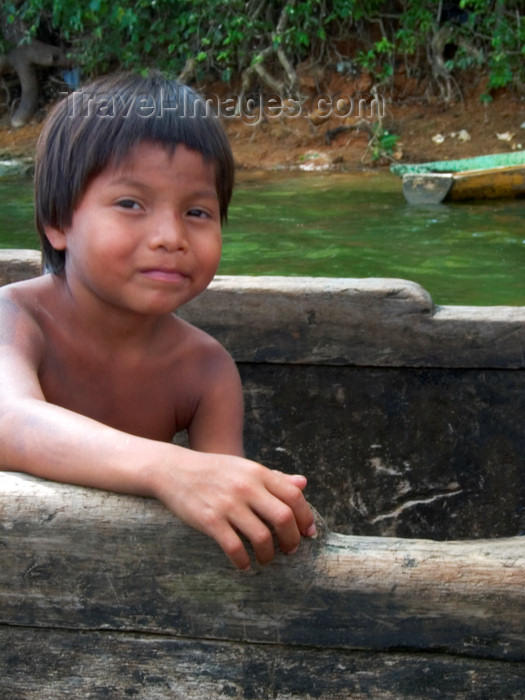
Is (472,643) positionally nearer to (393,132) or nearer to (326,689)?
(326,689)

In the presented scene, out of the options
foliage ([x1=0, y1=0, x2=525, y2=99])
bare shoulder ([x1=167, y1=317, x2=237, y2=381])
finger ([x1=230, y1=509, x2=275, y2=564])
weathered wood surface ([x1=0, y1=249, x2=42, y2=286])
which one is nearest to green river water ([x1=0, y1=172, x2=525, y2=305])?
foliage ([x1=0, y1=0, x2=525, y2=99])

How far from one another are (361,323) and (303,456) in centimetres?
39

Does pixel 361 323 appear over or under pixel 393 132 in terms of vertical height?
over

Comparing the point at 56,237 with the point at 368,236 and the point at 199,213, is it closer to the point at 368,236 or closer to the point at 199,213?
the point at 199,213

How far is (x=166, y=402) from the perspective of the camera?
6.23 ft

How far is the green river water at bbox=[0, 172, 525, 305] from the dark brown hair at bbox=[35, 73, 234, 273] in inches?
136

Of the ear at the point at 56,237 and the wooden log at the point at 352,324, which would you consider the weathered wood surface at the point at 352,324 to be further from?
the ear at the point at 56,237

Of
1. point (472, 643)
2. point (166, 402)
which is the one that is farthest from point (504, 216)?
point (472, 643)

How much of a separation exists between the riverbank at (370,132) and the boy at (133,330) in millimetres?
8925

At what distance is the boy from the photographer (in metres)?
1.19

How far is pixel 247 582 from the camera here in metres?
1.22

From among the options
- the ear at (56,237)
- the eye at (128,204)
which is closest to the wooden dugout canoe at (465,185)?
the ear at (56,237)

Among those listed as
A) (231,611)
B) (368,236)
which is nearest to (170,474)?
(231,611)

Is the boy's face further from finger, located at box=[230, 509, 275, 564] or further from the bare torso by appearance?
finger, located at box=[230, 509, 275, 564]
